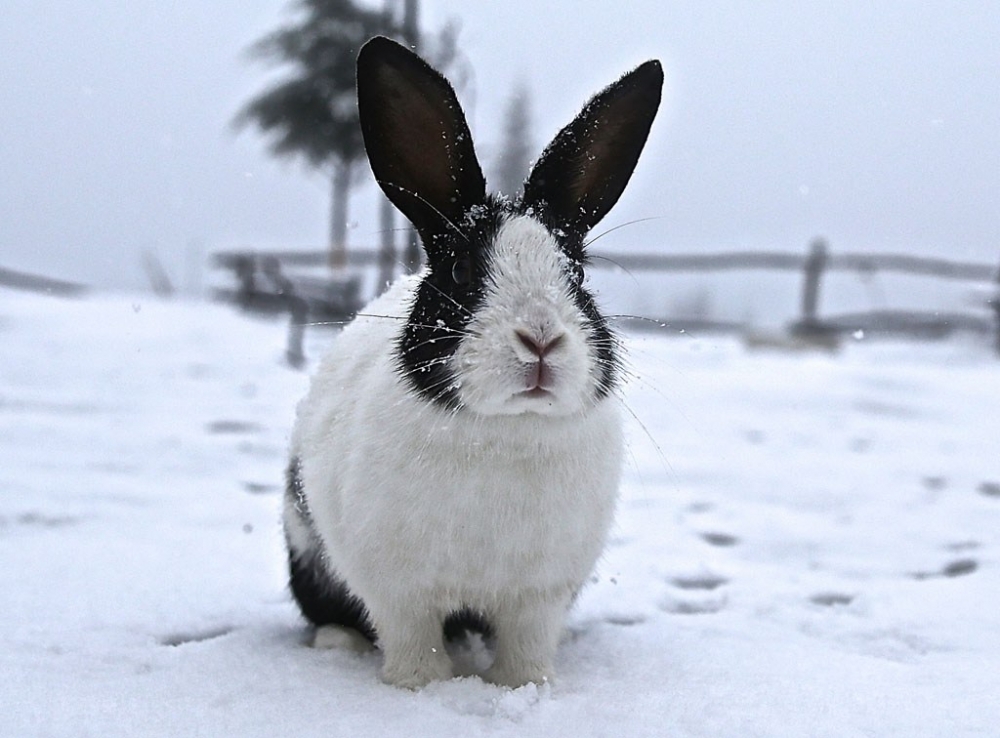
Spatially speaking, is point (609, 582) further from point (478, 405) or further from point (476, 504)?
point (478, 405)

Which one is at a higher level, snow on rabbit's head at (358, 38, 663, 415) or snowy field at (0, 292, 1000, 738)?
snow on rabbit's head at (358, 38, 663, 415)

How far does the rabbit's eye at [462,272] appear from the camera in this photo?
6.22 ft

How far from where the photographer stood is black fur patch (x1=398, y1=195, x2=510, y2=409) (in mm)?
1824

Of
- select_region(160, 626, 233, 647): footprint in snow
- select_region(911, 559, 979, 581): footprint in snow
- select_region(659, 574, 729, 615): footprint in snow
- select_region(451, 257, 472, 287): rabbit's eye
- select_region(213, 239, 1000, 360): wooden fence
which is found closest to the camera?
select_region(451, 257, 472, 287): rabbit's eye

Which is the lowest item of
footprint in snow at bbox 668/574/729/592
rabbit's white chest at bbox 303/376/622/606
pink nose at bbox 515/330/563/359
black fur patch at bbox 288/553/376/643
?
footprint in snow at bbox 668/574/729/592

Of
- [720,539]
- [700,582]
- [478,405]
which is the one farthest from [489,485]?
[720,539]

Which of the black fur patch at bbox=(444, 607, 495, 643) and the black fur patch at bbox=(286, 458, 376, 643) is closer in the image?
the black fur patch at bbox=(444, 607, 495, 643)

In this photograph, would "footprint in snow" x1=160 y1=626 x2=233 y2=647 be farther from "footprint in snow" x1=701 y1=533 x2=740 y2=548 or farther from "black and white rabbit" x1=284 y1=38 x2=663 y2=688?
"footprint in snow" x1=701 y1=533 x2=740 y2=548

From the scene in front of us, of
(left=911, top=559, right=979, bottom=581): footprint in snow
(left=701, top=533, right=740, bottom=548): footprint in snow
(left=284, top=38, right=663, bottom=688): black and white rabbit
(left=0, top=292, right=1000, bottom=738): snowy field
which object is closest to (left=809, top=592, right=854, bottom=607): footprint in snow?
(left=0, top=292, right=1000, bottom=738): snowy field

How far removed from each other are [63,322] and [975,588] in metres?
8.59

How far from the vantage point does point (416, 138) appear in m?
1.99

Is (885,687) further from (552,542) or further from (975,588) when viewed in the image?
(975,588)

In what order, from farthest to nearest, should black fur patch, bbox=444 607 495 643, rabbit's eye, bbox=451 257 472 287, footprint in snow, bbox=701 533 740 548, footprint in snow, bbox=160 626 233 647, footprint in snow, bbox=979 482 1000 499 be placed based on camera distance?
footprint in snow, bbox=979 482 1000 499 < footprint in snow, bbox=701 533 740 548 < footprint in snow, bbox=160 626 233 647 < black fur patch, bbox=444 607 495 643 < rabbit's eye, bbox=451 257 472 287

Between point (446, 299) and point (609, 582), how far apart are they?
5.15 feet
